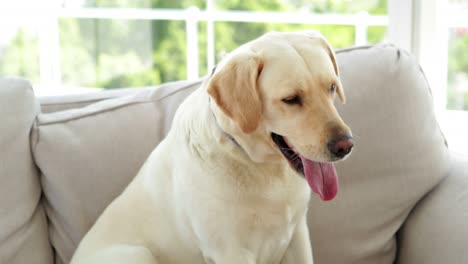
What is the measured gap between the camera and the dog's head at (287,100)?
1357 mm

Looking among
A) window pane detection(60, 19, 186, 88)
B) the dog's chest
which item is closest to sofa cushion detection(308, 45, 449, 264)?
the dog's chest

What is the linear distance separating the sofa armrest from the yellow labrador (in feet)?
1.17

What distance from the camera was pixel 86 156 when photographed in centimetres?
185

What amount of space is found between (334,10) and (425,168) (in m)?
4.23

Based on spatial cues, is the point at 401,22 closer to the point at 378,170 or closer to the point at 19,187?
the point at 378,170

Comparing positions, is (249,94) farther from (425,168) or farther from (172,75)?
(172,75)

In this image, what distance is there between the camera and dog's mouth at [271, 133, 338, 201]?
1.43 metres

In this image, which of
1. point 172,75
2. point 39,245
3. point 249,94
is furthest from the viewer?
point 172,75

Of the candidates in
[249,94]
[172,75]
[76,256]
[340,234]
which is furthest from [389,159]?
[172,75]

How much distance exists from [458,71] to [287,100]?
56.6 inches

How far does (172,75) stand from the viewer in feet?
18.9

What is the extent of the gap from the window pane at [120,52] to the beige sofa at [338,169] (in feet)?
11.3

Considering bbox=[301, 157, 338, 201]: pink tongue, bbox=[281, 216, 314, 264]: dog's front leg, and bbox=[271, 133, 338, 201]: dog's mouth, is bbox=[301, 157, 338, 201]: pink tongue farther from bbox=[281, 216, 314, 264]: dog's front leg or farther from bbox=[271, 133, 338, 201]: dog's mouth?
→ bbox=[281, 216, 314, 264]: dog's front leg

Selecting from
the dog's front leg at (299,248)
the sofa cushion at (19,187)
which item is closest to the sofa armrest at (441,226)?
the dog's front leg at (299,248)
